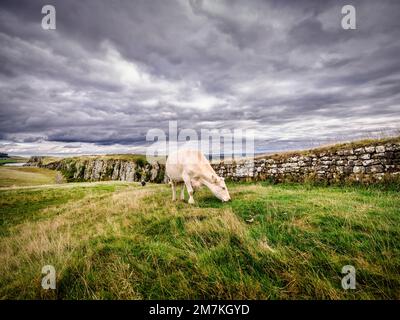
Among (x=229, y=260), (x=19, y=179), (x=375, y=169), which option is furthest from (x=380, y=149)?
(x=19, y=179)

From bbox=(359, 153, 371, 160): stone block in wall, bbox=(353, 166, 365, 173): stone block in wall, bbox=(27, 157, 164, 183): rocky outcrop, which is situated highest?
bbox=(359, 153, 371, 160): stone block in wall

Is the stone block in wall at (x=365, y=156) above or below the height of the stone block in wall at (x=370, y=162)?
above

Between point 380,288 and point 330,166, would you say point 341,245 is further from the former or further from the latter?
point 330,166

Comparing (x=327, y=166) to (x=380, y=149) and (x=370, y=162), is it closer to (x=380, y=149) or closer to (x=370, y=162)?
(x=370, y=162)

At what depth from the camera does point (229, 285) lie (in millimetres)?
3070

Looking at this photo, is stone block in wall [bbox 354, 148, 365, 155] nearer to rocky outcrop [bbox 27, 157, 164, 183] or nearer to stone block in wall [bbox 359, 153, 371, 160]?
stone block in wall [bbox 359, 153, 371, 160]

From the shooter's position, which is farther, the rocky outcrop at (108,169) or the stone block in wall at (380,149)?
the rocky outcrop at (108,169)

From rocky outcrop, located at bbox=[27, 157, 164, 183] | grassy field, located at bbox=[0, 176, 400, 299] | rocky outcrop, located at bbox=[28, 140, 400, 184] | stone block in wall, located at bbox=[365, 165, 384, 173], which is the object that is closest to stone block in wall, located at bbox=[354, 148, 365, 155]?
rocky outcrop, located at bbox=[28, 140, 400, 184]

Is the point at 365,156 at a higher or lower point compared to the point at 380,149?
lower

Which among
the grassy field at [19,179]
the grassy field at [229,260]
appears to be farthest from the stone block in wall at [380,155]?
the grassy field at [19,179]

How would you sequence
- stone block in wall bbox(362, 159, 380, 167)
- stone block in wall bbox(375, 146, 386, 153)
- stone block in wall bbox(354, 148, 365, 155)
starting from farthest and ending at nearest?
stone block in wall bbox(354, 148, 365, 155), stone block in wall bbox(362, 159, 380, 167), stone block in wall bbox(375, 146, 386, 153)

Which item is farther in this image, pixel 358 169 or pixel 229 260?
pixel 358 169

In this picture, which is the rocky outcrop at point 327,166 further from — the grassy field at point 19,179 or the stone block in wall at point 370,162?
the grassy field at point 19,179

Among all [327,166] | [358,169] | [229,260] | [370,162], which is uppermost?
[370,162]
